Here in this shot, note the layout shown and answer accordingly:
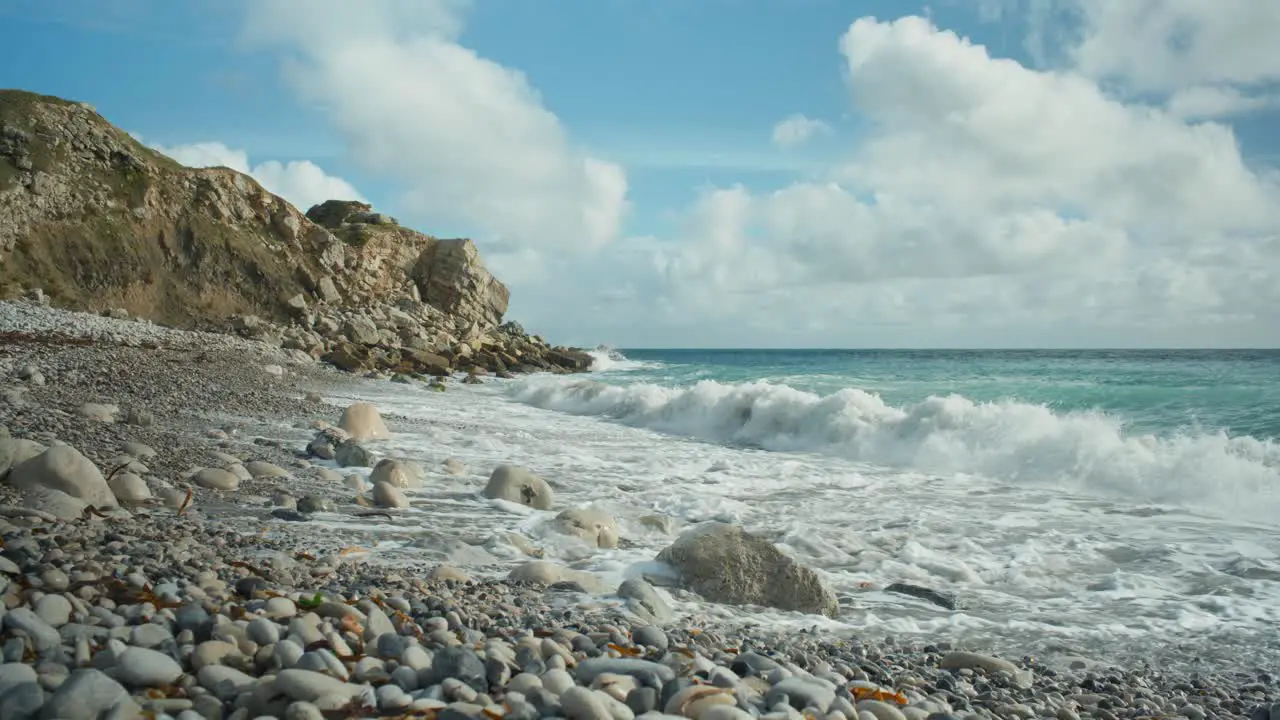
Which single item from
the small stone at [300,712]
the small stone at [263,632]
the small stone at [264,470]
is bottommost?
the small stone at [264,470]

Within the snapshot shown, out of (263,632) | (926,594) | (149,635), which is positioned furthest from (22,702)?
(926,594)

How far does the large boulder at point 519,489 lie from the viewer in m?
7.20

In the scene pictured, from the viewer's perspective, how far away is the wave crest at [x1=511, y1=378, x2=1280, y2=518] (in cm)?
942

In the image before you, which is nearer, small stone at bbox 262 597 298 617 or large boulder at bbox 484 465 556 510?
small stone at bbox 262 597 298 617

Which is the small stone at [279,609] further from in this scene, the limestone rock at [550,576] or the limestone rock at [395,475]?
the limestone rock at [395,475]

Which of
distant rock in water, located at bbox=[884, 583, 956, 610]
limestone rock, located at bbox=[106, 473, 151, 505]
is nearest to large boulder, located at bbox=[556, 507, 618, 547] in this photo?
distant rock in water, located at bbox=[884, 583, 956, 610]

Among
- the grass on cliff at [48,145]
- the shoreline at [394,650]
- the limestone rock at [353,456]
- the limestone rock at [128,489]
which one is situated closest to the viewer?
the shoreline at [394,650]

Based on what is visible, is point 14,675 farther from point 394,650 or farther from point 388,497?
point 388,497

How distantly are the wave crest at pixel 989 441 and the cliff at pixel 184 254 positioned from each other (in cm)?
1443

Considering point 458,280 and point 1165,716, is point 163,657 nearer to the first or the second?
point 1165,716

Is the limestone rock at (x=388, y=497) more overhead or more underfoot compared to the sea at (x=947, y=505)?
more overhead

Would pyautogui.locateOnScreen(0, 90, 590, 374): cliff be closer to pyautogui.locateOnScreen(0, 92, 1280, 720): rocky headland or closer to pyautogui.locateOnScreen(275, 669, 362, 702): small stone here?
pyautogui.locateOnScreen(0, 92, 1280, 720): rocky headland

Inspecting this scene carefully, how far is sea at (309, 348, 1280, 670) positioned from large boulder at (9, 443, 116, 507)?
1.56m

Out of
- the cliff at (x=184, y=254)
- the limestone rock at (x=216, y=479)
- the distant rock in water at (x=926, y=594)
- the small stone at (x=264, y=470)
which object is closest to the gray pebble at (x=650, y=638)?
the distant rock in water at (x=926, y=594)
